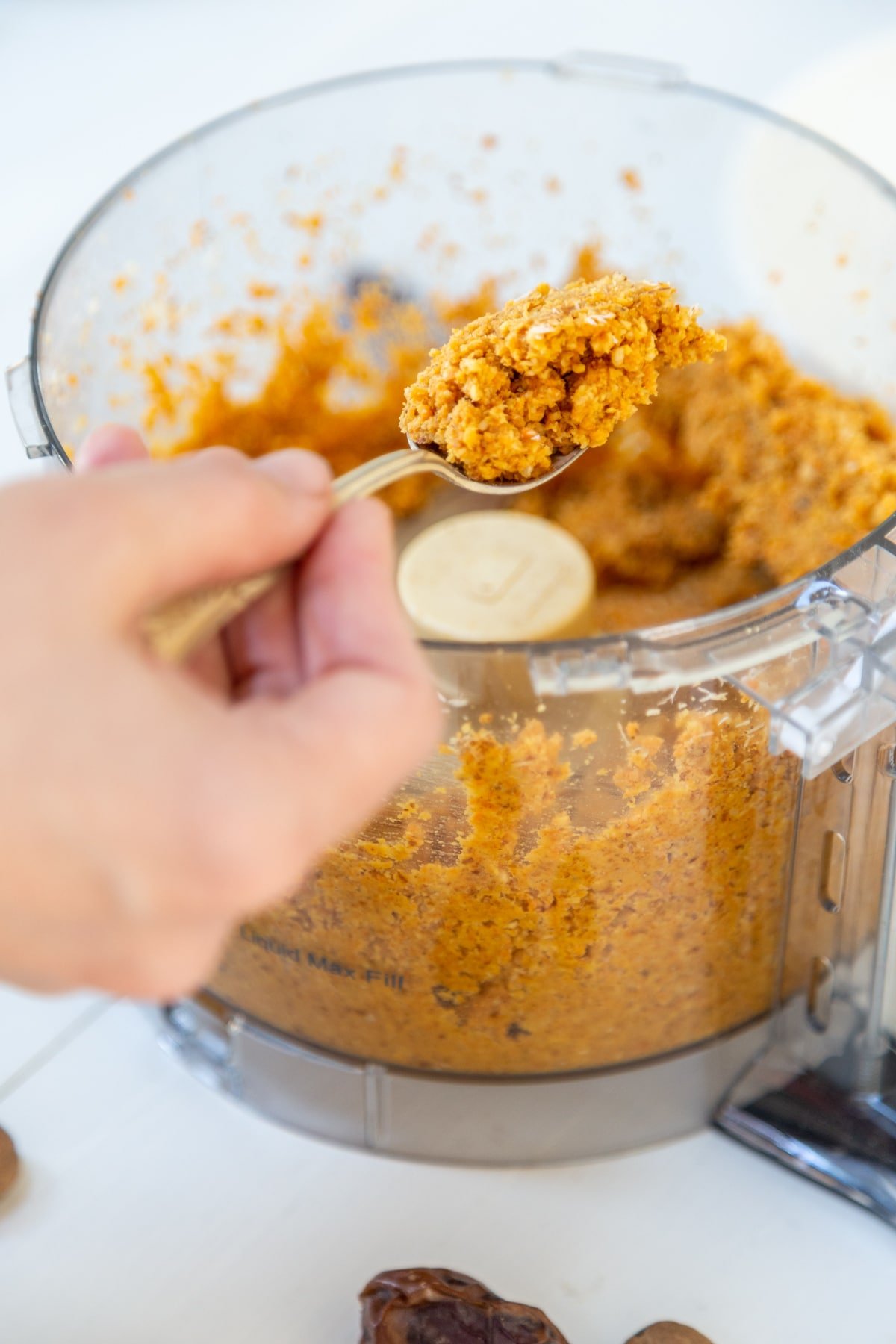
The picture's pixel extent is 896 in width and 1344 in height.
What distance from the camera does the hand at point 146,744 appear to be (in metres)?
0.35

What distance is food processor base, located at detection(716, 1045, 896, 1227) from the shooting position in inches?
25.3

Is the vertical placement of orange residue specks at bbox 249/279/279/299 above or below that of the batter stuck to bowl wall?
above

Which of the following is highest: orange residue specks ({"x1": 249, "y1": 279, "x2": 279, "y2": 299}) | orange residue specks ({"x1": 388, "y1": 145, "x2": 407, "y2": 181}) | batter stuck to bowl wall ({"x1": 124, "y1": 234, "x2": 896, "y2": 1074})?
orange residue specks ({"x1": 388, "y1": 145, "x2": 407, "y2": 181})

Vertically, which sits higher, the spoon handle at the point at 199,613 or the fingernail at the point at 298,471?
the fingernail at the point at 298,471

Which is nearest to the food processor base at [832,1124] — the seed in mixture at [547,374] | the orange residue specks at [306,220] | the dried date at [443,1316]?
the dried date at [443,1316]

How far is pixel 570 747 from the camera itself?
1.75 ft

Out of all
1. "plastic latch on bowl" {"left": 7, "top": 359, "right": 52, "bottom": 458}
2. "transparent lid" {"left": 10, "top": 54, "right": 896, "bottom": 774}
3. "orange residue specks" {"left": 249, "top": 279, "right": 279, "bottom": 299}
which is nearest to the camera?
"plastic latch on bowl" {"left": 7, "top": 359, "right": 52, "bottom": 458}

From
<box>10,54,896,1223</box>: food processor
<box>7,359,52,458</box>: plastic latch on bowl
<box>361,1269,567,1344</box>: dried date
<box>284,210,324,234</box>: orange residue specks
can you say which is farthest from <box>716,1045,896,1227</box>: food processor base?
<box>284,210,324,234</box>: orange residue specks

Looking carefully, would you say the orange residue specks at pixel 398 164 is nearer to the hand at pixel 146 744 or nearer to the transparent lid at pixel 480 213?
the transparent lid at pixel 480 213

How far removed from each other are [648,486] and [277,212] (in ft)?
0.92

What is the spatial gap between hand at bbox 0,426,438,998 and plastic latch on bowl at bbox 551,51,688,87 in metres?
0.51

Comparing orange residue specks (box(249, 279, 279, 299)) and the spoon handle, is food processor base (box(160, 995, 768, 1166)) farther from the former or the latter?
orange residue specks (box(249, 279, 279, 299))

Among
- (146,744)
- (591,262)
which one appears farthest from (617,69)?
(146,744)

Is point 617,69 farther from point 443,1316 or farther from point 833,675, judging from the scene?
point 443,1316
